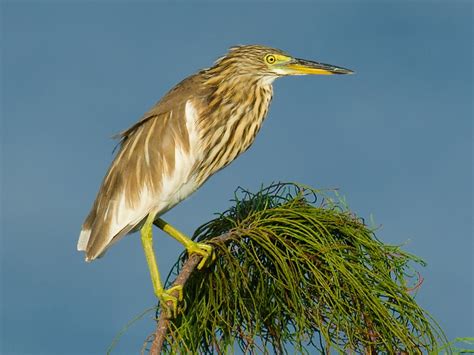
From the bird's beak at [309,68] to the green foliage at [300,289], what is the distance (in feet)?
4.50

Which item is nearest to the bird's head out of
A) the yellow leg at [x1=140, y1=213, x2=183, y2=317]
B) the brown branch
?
the yellow leg at [x1=140, y1=213, x2=183, y2=317]

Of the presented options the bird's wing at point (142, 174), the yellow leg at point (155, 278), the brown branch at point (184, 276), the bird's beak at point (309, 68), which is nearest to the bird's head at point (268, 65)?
the bird's beak at point (309, 68)

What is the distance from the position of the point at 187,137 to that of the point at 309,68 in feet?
3.02

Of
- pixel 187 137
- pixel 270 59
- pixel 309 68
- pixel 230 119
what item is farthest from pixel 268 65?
pixel 187 137

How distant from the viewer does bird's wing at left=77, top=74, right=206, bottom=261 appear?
15.5 feet

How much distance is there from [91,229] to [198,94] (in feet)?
3.54

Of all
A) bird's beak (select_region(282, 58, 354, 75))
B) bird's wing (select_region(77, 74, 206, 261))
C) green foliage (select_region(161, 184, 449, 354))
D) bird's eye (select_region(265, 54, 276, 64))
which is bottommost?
green foliage (select_region(161, 184, 449, 354))

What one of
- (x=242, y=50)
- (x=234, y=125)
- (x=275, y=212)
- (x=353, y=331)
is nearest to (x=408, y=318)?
(x=353, y=331)

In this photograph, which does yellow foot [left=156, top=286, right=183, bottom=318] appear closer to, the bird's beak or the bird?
the bird

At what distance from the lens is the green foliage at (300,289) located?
3.49 meters

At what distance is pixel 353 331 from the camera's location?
3484 mm

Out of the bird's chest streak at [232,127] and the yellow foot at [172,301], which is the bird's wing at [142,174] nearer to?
the bird's chest streak at [232,127]

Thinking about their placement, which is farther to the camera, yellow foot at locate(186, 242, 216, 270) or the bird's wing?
the bird's wing

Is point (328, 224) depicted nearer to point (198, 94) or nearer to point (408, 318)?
point (408, 318)
